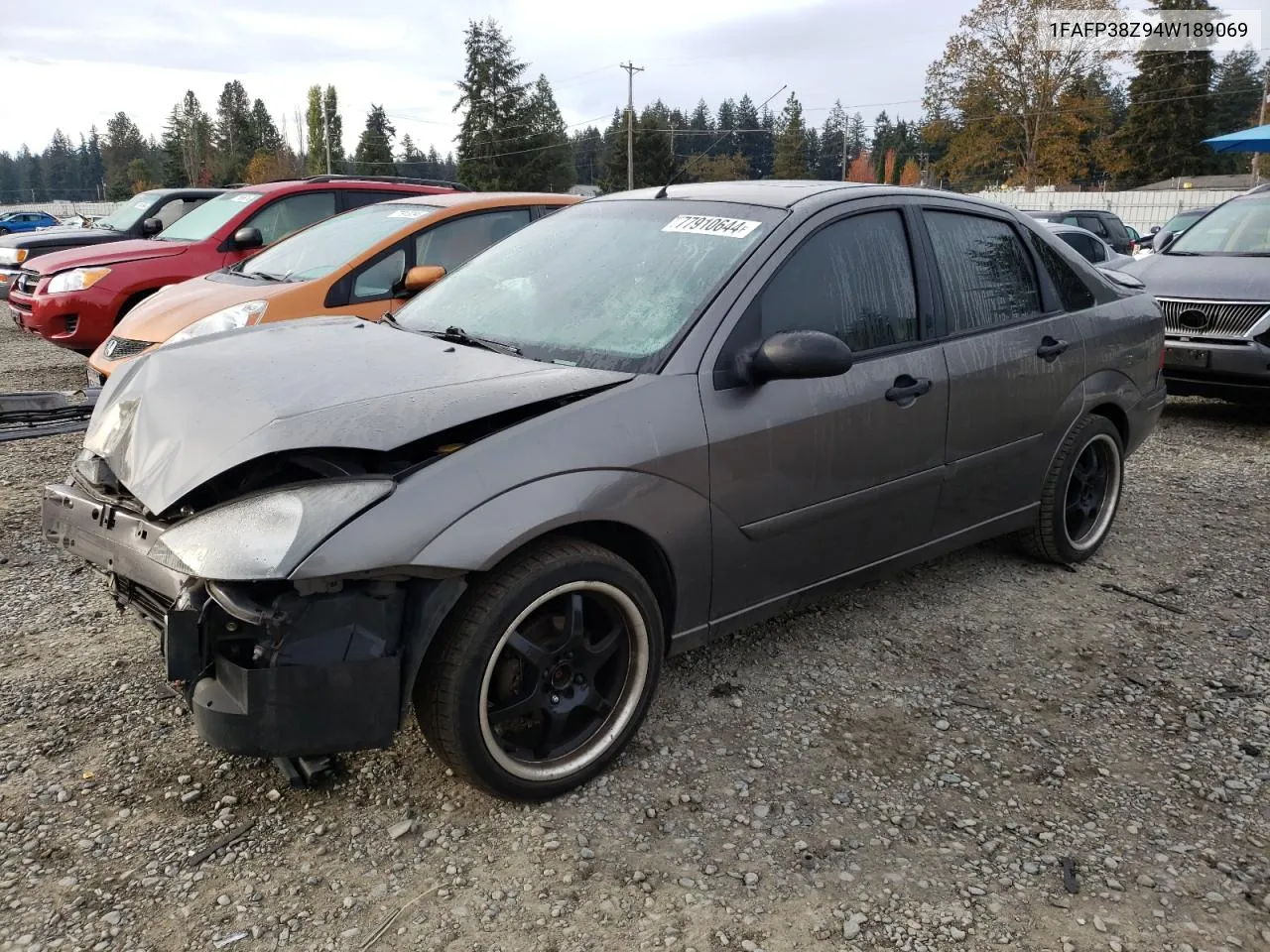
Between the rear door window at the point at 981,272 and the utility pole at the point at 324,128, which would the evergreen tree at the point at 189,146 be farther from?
the rear door window at the point at 981,272

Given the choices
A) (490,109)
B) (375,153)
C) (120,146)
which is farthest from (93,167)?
(490,109)

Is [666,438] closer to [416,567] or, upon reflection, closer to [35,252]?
[416,567]

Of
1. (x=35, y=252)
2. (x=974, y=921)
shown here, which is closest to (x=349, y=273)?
(x=974, y=921)

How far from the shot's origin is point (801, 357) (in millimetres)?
2828

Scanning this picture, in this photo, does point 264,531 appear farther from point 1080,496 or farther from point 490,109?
point 490,109

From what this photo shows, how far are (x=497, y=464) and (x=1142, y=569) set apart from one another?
3530mm

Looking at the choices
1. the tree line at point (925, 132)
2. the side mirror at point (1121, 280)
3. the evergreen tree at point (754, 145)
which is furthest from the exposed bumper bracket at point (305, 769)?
the evergreen tree at point (754, 145)

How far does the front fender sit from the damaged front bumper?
111mm

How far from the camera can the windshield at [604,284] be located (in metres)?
3.03

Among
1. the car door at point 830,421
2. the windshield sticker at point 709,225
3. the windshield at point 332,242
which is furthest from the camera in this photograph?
the windshield at point 332,242

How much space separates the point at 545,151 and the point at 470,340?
6785 centimetres

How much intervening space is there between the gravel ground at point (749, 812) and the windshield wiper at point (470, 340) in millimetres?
1251

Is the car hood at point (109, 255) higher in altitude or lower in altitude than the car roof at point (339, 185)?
lower

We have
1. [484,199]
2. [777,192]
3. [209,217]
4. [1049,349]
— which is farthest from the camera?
[209,217]
